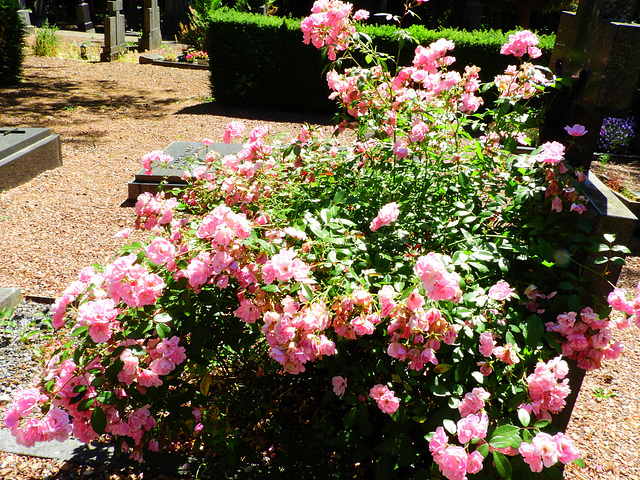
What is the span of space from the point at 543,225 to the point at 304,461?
4.49 ft

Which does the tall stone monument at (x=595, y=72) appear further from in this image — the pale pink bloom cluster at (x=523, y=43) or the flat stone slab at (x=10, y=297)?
the flat stone slab at (x=10, y=297)

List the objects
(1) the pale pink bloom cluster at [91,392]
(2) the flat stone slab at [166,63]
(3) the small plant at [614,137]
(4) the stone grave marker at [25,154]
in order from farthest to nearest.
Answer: (2) the flat stone slab at [166,63] → (3) the small plant at [614,137] → (4) the stone grave marker at [25,154] → (1) the pale pink bloom cluster at [91,392]

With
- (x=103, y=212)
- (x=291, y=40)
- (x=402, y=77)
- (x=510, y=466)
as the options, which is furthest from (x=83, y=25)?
(x=510, y=466)

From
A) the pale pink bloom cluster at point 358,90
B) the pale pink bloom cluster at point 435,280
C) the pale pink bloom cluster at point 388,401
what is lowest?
the pale pink bloom cluster at point 388,401

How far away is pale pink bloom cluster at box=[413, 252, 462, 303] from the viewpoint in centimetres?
157

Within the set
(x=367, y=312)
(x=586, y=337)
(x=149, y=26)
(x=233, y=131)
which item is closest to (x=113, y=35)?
(x=149, y=26)

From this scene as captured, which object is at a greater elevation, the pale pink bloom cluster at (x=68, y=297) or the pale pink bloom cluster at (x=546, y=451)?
the pale pink bloom cluster at (x=68, y=297)

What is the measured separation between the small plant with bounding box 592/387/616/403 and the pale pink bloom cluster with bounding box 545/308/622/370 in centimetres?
156

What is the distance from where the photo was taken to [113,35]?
600 inches

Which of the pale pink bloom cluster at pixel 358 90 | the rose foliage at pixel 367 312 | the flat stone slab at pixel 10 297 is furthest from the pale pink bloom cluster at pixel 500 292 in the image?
the flat stone slab at pixel 10 297

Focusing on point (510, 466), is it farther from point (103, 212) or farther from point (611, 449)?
point (103, 212)

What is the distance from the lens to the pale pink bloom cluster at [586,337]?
196 centimetres

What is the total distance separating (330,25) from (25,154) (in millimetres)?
5095

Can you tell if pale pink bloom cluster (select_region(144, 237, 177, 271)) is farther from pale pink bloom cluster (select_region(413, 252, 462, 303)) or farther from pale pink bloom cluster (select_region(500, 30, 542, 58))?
pale pink bloom cluster (select_region(500, 30, 542, 58))
